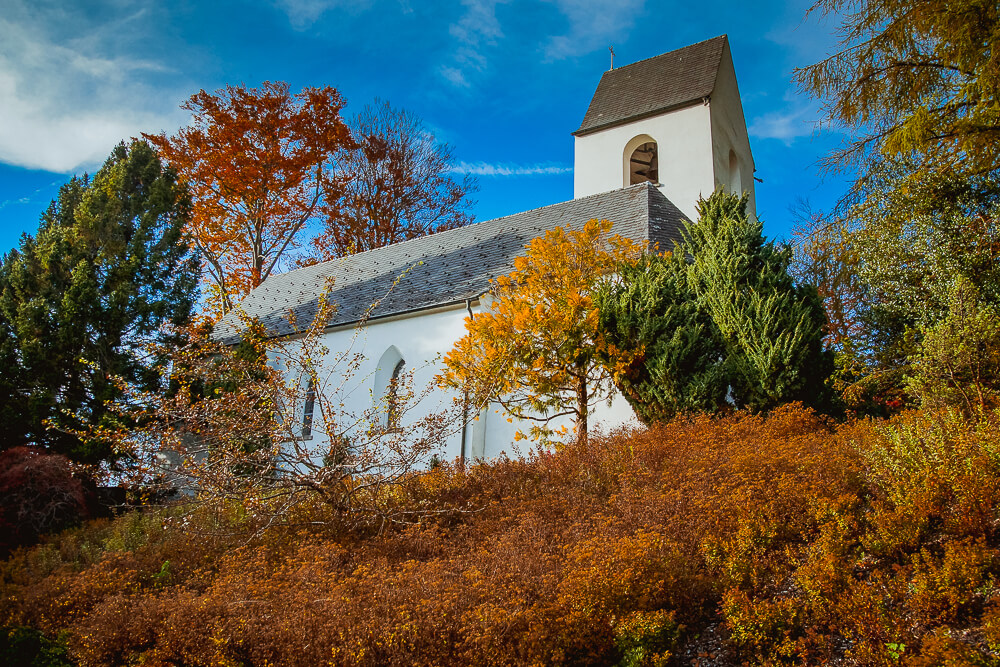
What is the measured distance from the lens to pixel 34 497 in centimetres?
902

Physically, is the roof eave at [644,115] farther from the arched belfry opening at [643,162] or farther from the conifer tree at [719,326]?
the conifer tree at [719,326]

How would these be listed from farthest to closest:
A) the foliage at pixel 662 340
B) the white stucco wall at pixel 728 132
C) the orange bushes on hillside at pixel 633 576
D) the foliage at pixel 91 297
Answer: the white stucco wall at pixel 728 132 → the foliage at pixel 91 297 → the foliage at pixel 662 340 → the orange bushes on hillside at pixel 633 576

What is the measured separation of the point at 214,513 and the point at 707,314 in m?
7.31

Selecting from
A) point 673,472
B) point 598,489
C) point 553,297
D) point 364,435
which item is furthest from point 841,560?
point 553,297

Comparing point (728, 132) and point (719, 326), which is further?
point (728, 132)

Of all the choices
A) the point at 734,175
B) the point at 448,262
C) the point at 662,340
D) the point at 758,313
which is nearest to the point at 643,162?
the point at 734,175

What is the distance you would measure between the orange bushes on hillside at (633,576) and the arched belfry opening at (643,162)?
41.6 feet

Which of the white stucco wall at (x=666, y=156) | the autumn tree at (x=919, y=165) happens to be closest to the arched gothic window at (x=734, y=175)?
the white stucco wall at (x=666, y=156)

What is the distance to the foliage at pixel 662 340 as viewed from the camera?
28.7 feet

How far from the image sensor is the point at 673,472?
6.53m

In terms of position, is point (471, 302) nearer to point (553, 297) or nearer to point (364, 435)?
point (553, 297)

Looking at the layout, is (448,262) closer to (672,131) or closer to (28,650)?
(672,131)

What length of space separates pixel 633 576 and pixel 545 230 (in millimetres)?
10532

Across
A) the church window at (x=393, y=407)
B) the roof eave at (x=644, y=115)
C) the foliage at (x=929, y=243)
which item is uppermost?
the roof eave at (x=644, y=115)
